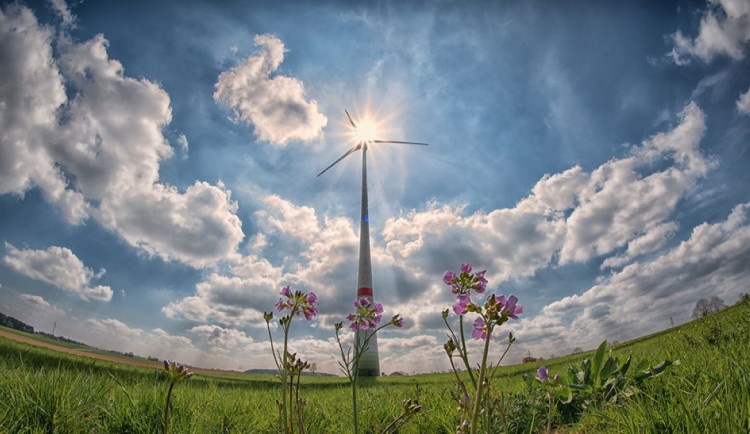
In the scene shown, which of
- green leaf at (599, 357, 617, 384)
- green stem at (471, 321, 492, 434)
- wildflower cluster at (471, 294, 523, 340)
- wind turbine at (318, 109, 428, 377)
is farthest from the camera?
wind turbine at (318, 109, 428, 377)

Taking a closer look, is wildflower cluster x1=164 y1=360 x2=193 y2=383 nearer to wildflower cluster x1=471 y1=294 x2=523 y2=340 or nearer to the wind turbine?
wildflower cluster x1=471 y1=294 x2=523 y2=340

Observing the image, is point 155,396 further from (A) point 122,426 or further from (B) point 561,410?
(B) point 561,410

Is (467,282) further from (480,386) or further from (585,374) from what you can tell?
(585,374)

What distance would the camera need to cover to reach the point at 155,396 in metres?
3.90

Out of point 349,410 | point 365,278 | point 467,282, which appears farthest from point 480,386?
point 365,278

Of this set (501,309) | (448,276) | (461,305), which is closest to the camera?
(501,309)

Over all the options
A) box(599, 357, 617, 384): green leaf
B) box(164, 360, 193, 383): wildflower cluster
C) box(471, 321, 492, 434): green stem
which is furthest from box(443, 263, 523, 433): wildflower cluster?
box(599, 357, 617, 384): green leaf

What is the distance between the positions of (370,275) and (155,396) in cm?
2999

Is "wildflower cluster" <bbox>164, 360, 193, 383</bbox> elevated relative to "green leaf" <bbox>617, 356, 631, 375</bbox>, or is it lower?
elevated

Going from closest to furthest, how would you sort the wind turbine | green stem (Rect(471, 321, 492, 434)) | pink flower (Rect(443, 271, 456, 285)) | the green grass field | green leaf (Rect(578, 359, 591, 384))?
green stem (Rect(471, 321, 492, 434)) < the green grass field < pink flower (Rect(443, 271, 456, 285)) < green leaf (Rect(578, 359, 591, 384)) < the wind turbine

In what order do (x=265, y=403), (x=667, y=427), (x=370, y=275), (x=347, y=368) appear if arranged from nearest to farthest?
(x=667, y=427), (x=347, y=368), (x=265, y=403), (x=370, y=275)

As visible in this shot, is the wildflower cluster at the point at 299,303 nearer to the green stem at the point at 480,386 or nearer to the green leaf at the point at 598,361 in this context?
the green stem at the point at 480,386

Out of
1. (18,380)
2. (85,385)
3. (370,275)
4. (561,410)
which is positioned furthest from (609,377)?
(370,275)

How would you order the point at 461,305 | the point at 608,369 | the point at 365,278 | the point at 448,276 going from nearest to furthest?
the point at 461,305 < the point at 448,276 < the point at 608,369 < the point at 365,278
